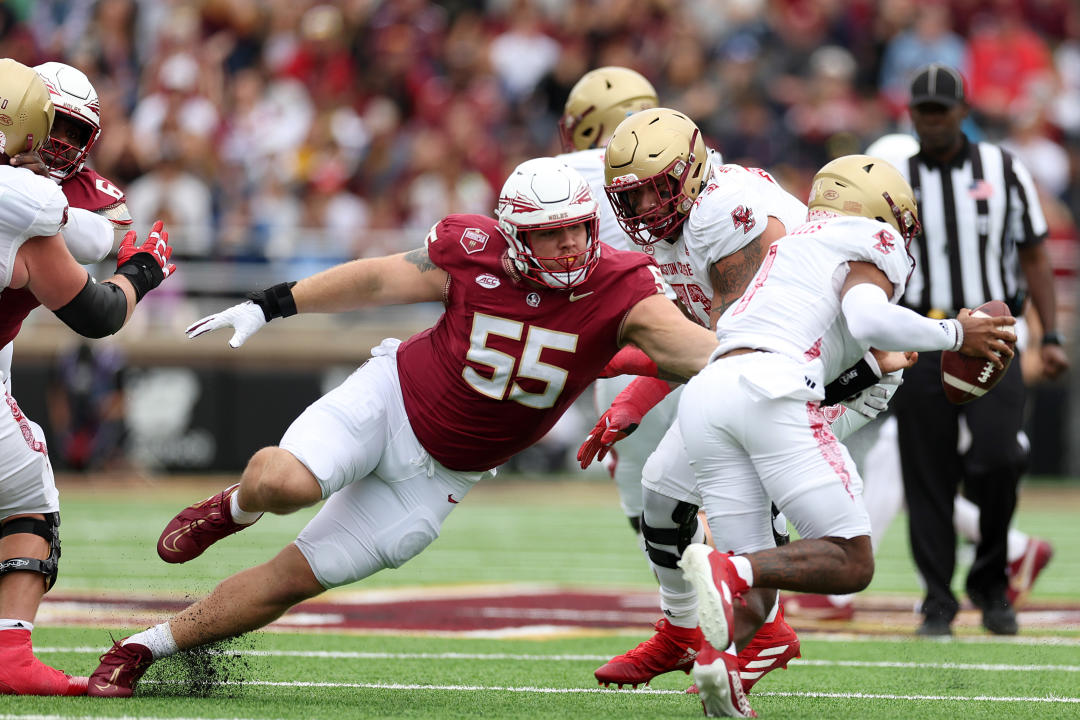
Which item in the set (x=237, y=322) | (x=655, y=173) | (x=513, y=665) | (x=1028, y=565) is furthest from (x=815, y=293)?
(x=1028, y=565)

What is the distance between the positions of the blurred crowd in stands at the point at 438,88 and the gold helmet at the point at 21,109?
30.2 feet

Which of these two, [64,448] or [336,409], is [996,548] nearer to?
[336,409]

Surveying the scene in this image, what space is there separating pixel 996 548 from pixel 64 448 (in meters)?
8.90

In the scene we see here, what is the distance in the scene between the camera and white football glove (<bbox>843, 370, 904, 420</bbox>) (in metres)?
4.68

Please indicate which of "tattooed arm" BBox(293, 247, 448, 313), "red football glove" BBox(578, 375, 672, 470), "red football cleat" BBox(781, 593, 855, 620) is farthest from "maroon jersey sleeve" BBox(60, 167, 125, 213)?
"red football cleat" BBox(781, 593, 855, 620)

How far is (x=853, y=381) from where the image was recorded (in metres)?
4.58

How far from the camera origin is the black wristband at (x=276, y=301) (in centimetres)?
475

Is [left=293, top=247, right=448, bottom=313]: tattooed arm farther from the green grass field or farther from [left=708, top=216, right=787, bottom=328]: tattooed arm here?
the green grass field

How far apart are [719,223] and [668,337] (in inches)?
23.5

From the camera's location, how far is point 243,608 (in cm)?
457

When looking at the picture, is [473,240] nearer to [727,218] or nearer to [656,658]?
[727,218]

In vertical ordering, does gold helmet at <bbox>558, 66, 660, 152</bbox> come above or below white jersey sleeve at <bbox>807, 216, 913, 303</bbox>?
above

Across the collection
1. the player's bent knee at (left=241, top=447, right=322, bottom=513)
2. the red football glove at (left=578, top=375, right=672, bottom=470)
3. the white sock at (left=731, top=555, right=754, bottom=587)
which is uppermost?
the red football glove at (left=578, top=375, right=672, bottom=470)

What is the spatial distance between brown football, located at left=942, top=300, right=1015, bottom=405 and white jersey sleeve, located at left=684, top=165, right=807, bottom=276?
655 mm
